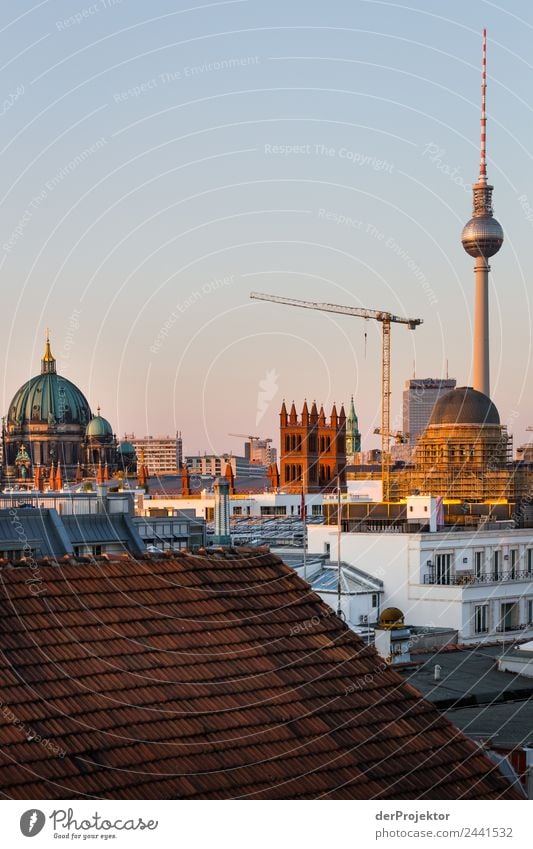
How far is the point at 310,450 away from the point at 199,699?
388 feet

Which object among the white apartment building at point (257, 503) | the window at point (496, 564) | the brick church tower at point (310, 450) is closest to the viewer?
the window at point (496, 564)

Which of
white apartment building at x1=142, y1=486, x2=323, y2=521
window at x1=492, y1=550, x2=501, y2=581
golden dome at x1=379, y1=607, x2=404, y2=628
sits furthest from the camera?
white apartment building at x1=142, y1=486, x2=323, y2=521

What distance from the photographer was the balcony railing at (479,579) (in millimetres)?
52031

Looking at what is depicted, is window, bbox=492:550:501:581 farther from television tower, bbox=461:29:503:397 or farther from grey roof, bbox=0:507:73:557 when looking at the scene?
television tower, bbox=461:29:503:397

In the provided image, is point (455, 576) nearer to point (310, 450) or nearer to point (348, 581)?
point (348, 581)

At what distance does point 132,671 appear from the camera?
1201cm

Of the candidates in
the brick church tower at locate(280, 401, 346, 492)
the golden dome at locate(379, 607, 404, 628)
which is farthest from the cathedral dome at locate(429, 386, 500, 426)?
the golden dome at locate(379, 607, 404, 628)

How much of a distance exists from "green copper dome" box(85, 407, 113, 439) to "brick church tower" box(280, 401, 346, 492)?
6411 cm

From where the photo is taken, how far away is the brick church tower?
128125 mm

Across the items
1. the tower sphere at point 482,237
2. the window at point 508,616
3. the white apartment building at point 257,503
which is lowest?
the window at point 508,616

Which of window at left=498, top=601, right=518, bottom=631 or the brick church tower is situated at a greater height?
the brick church tower

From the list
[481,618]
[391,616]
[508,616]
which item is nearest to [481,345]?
[508,616]

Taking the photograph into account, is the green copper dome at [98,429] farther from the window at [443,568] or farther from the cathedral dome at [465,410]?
the window at [443,568]

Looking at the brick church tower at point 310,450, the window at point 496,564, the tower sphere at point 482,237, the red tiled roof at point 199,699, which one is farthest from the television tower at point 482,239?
the red tiled roof at point 199,699
